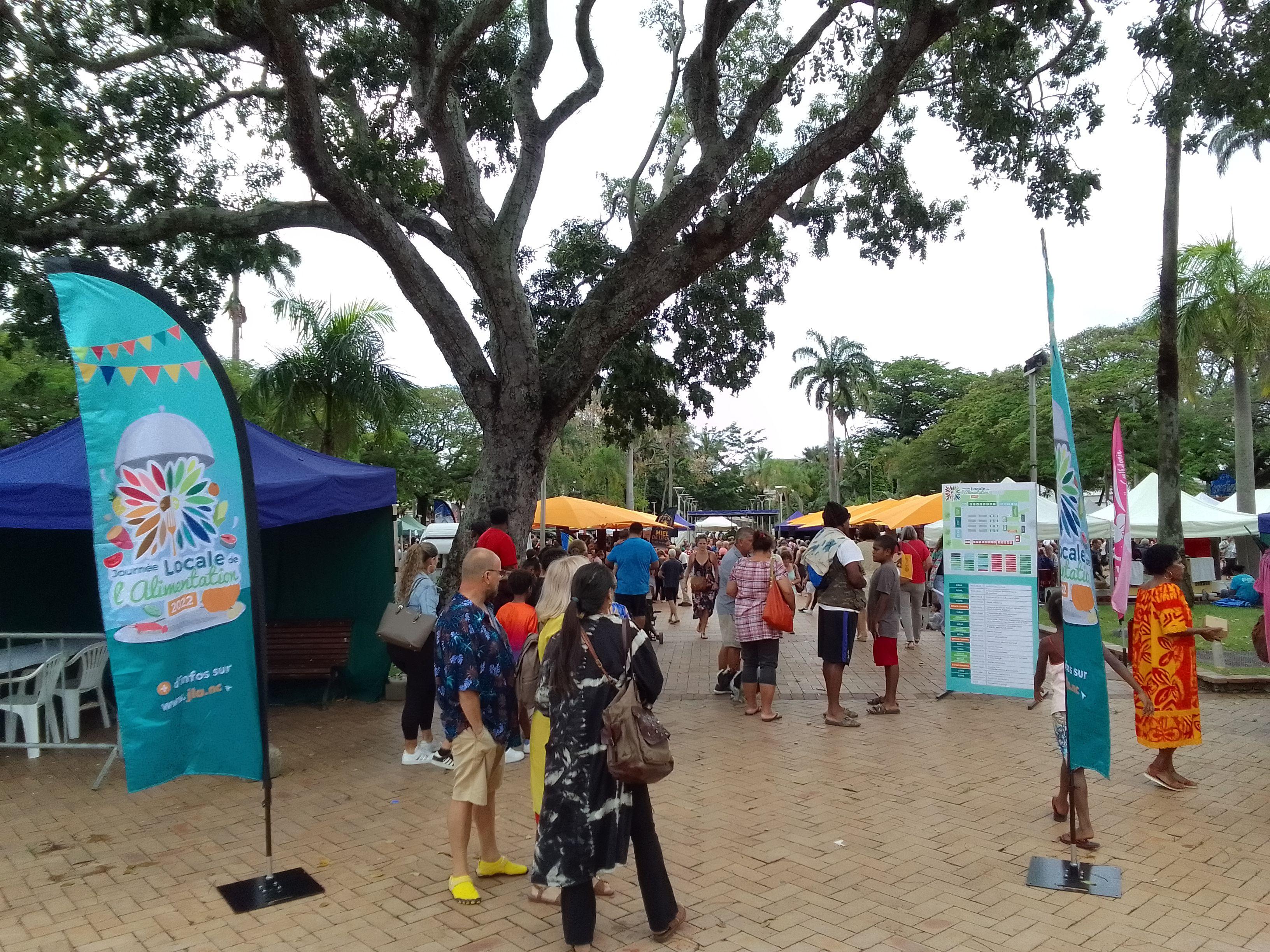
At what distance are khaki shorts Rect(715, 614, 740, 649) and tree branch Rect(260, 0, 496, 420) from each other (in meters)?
3.30

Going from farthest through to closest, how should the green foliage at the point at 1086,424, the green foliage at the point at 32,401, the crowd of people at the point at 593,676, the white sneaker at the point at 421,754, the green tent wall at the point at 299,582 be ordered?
the green foliage at the point at 1086,424
the green foliage at the point at 32,401
the green tent wall at the point at 299,582
the white sneaker at the point at 421,754
the crowd of people at the point at 593,676

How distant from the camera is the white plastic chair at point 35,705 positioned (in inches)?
273

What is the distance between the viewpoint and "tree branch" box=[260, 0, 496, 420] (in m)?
7.35

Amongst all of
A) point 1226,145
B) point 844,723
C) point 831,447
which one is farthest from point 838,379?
point 844,723

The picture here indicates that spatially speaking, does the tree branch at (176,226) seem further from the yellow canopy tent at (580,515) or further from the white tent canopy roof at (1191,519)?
the white tent canopy roof at (1191,519)

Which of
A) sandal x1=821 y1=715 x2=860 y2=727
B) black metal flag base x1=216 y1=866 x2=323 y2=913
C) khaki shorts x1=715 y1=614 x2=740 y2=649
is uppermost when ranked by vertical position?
khaki shorts x1=715 y1=614 x2=740 y2=649

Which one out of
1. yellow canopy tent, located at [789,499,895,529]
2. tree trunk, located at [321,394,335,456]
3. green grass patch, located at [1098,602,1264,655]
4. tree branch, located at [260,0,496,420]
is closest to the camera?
tree branch, located at [260,0,496,420]

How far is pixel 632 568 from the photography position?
11.2m

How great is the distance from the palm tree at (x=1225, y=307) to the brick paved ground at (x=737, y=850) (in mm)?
15206

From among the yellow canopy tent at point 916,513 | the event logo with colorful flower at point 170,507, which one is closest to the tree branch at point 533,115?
the event logo with colorful flower at point 170,507

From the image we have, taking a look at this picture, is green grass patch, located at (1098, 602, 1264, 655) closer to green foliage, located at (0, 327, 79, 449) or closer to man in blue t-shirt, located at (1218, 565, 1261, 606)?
man in blue t-shirt, located at (1218, 565, 1261, 606)

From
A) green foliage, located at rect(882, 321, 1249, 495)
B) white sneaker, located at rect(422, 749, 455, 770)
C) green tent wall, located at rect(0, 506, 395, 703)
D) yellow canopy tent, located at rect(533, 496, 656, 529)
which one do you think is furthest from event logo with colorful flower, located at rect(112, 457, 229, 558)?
green foliage, located at rect(882, 321, 1249, 495)

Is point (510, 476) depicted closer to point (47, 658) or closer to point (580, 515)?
point (47, 658)

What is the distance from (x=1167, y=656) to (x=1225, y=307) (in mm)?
17449
